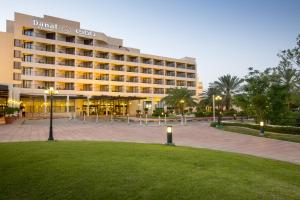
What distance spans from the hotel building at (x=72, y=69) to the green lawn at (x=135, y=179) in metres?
43.5

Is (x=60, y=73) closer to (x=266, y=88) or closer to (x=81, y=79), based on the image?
(x=81, y=79)

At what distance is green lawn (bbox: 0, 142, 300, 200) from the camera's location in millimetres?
5184

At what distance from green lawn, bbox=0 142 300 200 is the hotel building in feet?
143

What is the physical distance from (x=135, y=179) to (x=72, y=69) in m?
58.5

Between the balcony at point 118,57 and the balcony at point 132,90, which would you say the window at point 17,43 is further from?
the balcony at point 132,90

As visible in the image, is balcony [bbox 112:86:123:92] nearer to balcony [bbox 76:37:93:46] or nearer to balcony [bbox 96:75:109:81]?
balcony [bbox 96:75:109:81]

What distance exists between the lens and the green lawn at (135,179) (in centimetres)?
518

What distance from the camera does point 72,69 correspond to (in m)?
60.6

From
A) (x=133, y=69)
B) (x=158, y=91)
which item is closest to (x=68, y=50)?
(x=133, y=69)

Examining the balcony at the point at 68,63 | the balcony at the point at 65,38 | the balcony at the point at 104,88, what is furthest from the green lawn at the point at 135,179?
the balcony at the point at 65,38

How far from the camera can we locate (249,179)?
6344 mm

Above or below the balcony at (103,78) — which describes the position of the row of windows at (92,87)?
below

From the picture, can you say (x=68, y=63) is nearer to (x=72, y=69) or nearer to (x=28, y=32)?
(x=72, y=69)

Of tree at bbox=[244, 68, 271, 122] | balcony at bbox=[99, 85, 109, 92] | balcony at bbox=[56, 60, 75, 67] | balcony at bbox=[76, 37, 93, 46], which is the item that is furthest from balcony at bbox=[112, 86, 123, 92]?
tree at bbox=[244, 68, 271, 122]
